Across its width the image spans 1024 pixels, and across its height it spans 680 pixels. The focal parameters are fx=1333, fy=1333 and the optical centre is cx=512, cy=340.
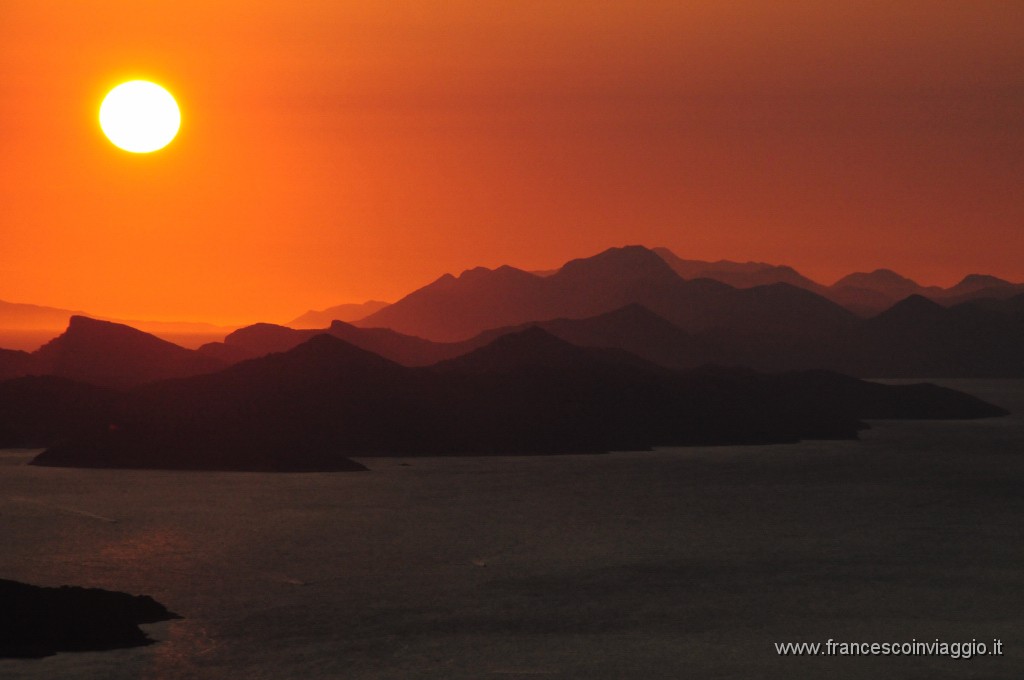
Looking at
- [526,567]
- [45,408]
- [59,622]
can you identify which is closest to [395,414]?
[45,408]

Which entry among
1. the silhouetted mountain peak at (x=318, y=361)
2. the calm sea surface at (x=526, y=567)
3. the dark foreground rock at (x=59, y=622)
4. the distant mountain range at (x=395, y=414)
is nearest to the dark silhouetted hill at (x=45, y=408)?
the distant mountain range at (x=395, y=414)

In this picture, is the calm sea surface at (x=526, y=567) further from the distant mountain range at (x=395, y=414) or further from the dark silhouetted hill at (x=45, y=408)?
the dark silhouetted hill at (x=45, y=408)

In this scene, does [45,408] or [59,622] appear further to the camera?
[45,408]

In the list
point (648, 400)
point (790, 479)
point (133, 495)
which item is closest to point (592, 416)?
point (648, 400)

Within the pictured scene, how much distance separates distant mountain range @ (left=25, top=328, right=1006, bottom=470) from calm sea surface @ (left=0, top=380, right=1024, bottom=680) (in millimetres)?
9206

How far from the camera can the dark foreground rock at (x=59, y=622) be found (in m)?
49.2

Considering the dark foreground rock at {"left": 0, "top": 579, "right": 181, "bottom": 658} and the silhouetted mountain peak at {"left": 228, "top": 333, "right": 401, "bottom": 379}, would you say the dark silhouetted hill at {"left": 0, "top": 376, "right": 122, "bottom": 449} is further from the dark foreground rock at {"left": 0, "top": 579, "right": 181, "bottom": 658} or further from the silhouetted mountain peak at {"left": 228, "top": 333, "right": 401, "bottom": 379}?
the dark foreground rock at {"left": 0, "top": 579, "right": 181, "bottom": 658}

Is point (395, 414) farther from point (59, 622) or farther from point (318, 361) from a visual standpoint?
point (59, 622)

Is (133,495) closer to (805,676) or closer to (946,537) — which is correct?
(946,537)

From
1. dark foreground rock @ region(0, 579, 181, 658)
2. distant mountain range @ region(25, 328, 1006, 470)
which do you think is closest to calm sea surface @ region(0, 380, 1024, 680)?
dark foreground rock @ region(0, 579, 181, 658)

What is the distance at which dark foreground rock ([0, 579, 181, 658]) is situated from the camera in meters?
49.2

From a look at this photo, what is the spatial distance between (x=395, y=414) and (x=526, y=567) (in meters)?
87.7

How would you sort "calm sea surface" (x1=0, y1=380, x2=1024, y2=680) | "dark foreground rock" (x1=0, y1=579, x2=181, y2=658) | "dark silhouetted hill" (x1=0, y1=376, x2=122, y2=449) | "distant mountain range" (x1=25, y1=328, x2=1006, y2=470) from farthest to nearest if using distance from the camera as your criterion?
"dark silhouetted hill" (x1=0, y1=376, x2=122, y2=449) → "distant mountain range" (x1=25, y1=328, x2=1006, y2=470) → "calm sea surface" (x1=0, y1=380, x2=1024, y2=680) → "dark foreground rock" (x1=0, y1=579, x2=181, y2=658)

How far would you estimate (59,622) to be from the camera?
50.5 metres
